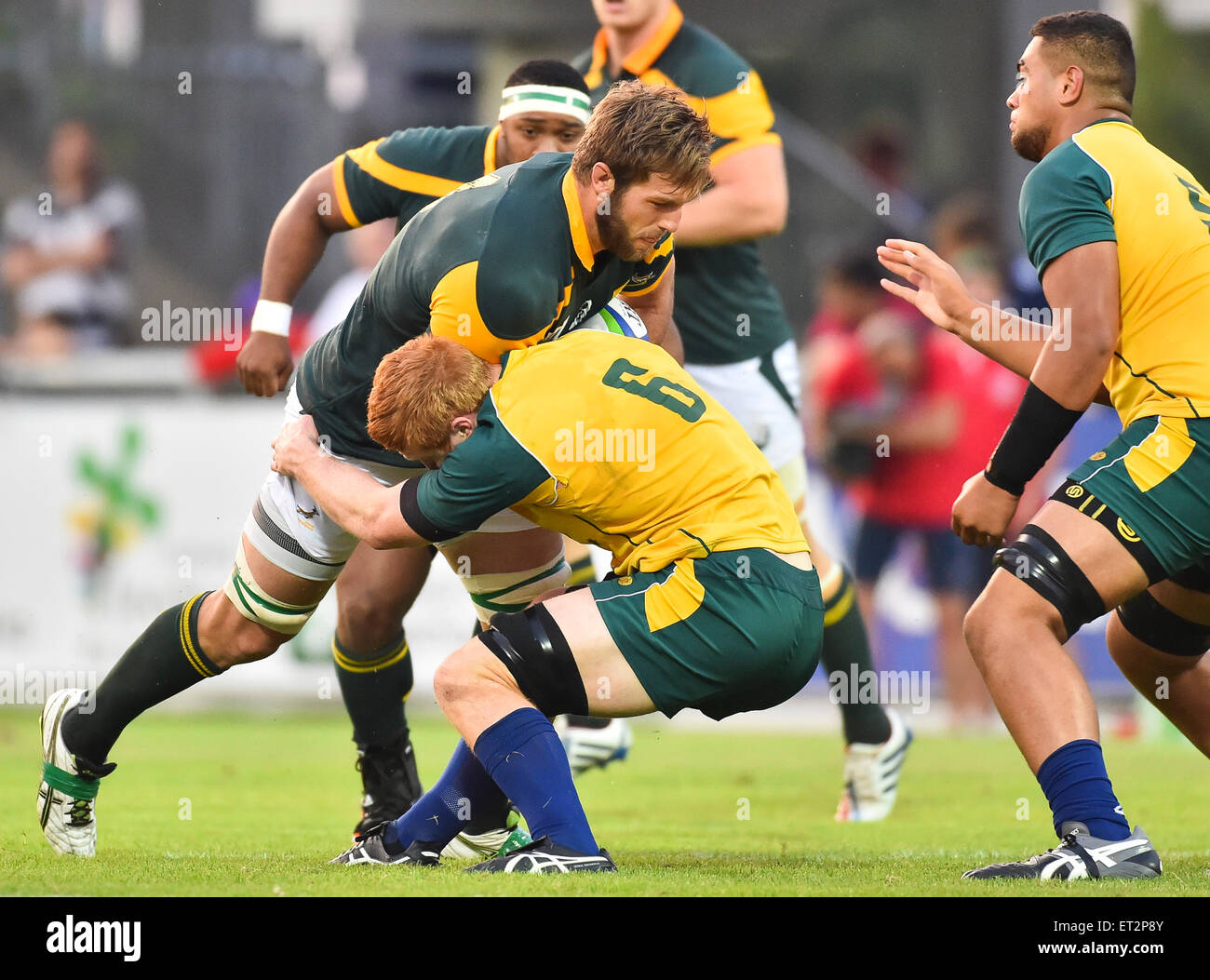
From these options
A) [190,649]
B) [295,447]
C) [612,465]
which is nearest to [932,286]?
[612,465]

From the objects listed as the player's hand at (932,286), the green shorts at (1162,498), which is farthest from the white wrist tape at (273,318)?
the green shorts at (1162,498)

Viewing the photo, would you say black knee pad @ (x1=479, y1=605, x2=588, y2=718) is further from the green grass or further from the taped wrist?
the taped wrist

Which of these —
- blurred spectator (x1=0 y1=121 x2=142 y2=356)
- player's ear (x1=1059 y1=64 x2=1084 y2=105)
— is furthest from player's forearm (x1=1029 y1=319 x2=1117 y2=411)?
blurred spectator (x1=0 y1=121 x2=142 y2=356)

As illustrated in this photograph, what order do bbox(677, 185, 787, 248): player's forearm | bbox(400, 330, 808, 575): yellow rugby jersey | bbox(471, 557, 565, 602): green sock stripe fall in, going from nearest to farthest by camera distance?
bbox(400, 330, 808, 575): yellow rugby jersey → bbox(471, 557, 565, 602): green sock stripe → bbox(677, 185, 787, 248): player's forearm

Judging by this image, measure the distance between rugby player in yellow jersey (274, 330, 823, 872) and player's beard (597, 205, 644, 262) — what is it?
0.26 metres

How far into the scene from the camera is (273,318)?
5.23m

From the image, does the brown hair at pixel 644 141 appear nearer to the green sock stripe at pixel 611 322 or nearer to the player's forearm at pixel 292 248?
the green sock stripe at pixel 611 322

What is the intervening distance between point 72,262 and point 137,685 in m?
8.12

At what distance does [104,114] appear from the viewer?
13.2 metres

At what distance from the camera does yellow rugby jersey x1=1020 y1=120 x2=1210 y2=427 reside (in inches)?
168

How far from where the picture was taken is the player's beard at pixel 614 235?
169 inches

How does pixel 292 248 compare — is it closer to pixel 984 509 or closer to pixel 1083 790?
pixel 984 509
